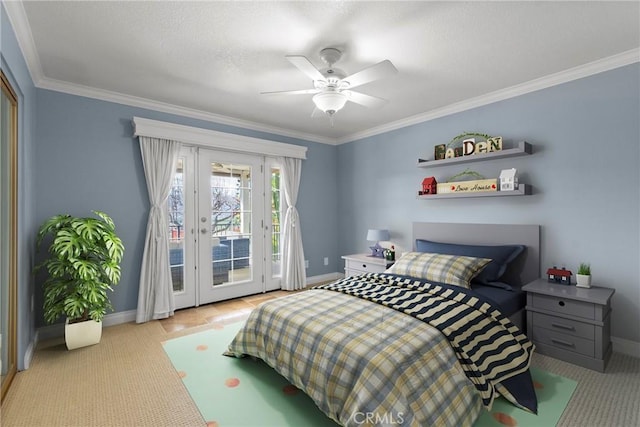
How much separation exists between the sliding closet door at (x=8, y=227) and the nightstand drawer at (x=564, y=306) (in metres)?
4.13

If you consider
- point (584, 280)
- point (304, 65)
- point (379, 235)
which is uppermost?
point (304, 65)

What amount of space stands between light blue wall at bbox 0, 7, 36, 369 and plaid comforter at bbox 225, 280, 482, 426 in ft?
6.43

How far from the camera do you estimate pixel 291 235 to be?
15.8 ft

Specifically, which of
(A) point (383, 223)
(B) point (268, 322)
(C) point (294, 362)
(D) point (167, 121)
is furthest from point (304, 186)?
(C) point (294, 362)

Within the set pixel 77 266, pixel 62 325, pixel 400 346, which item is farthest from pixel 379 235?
pixel 62 325

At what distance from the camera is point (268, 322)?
235cm

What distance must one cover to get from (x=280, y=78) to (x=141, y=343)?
9.33 ft

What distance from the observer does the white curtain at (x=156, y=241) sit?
3.52m

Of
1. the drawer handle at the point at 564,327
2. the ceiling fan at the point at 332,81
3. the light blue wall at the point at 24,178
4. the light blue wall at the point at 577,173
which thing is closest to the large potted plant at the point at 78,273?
the light blue wall at the point at 24,178

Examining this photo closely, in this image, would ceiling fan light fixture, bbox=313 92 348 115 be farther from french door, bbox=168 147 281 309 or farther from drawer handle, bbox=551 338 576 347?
drawer handle, bbox=551 338 576 347

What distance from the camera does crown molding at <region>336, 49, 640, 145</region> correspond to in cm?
265

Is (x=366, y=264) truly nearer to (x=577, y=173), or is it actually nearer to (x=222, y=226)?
(x=222, y=226)

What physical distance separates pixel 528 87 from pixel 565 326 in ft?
7.52

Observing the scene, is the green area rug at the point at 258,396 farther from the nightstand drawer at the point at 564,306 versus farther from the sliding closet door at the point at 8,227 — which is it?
the sliding closet door at the point at 8,227
